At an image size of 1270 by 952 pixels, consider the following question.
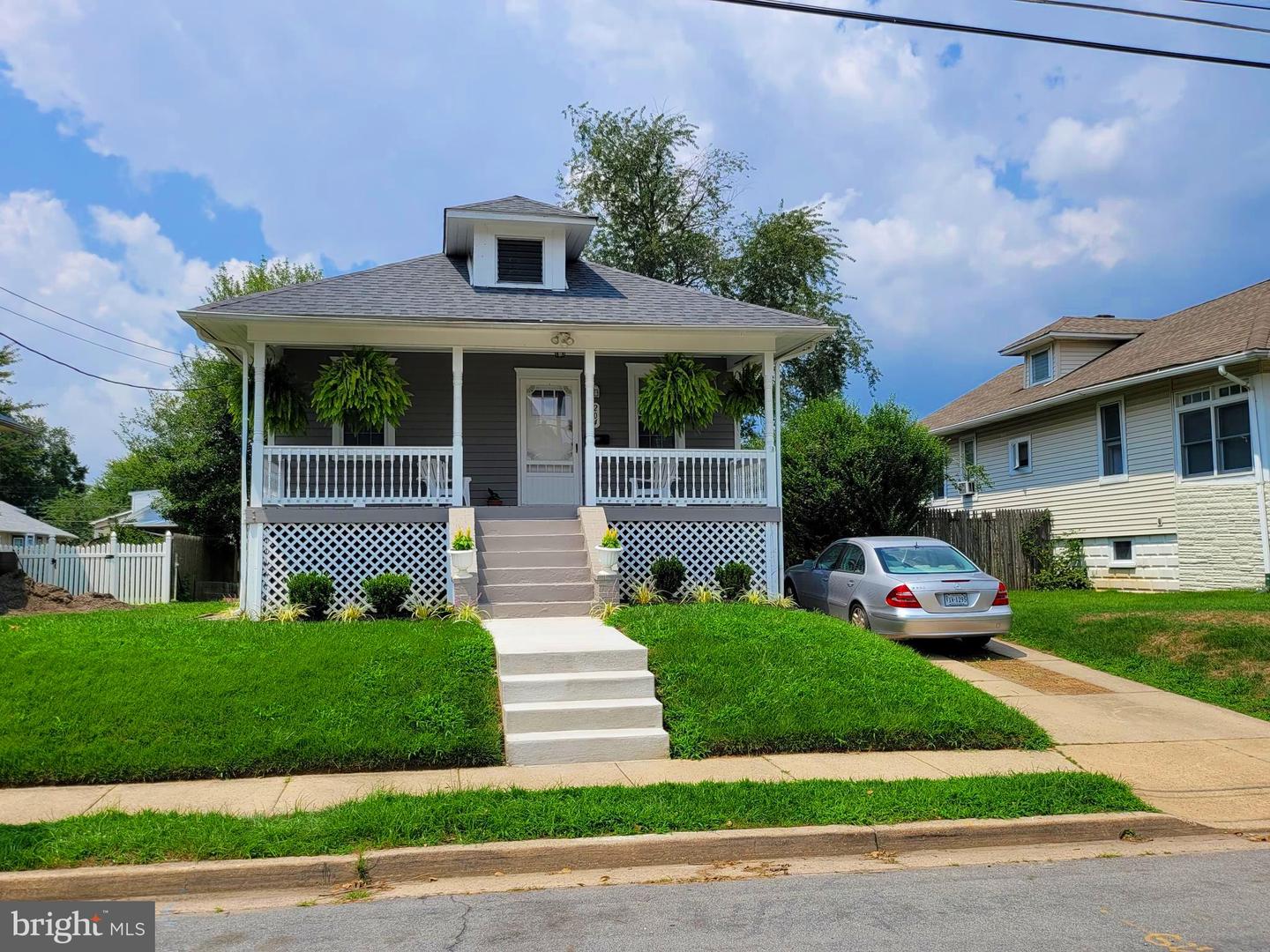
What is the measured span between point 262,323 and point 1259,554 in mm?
16980

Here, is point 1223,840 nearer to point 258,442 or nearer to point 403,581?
point 403,581

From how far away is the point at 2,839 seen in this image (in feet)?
18.1

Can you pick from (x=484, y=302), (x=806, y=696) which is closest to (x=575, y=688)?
(x=806, y=696)

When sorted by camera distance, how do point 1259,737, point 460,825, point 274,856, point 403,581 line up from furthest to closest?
1. point 403,581
2. point 1259,737
3. point 460,825
4. point 274,856

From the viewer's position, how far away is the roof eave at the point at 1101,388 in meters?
16.6

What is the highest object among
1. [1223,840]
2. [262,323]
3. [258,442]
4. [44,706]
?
[262,323]

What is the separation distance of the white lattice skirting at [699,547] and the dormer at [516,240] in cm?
467

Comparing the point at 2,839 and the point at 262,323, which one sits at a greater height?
the point at 262,323

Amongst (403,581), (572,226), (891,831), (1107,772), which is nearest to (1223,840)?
(1107,772)

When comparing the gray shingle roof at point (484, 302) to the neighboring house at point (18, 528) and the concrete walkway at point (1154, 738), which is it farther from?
the neighboring house at point (18, 528)

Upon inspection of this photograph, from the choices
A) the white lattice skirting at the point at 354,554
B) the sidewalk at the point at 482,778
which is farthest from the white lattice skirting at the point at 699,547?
the sidewalk at the point at 482,778

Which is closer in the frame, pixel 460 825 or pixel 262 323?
pixel 460 825

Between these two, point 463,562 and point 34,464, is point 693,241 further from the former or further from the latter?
point 34,464

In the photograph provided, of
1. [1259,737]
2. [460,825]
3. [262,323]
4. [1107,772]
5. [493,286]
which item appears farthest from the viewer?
[493,286]
